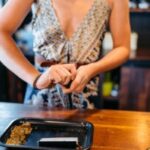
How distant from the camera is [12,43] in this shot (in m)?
1.15

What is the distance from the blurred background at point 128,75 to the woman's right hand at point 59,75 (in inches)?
48.2

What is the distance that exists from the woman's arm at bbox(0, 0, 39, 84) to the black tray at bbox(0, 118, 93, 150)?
171 mm

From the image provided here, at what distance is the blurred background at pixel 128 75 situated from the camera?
2380 millimetres

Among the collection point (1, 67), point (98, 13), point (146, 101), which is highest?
point (98, 13)

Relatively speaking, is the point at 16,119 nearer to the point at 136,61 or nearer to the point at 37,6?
the point at 37,6

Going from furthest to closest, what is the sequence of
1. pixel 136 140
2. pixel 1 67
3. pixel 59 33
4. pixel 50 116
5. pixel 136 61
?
1. pixel 1 67
2. pixel 136 61
3. pixel 59 33
4. pixel 50 116
5. pixel 136 140

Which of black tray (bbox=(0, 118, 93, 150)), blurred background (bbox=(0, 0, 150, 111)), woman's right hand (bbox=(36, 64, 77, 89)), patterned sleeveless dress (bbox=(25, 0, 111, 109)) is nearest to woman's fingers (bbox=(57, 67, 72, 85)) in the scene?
woman's right hand (bbox=(36, 64, 77, 89))

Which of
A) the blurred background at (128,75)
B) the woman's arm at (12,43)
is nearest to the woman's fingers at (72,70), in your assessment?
the woman's arm at (12,43)

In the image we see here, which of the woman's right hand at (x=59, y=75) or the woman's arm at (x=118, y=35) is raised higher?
the woman's arm at (x=118, y=35)

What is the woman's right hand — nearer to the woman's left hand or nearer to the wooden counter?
the woman's left hand

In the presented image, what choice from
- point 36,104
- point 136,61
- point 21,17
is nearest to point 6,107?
point 36,104

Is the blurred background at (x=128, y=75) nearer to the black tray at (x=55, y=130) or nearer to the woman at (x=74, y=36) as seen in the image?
the woman at (x=74, y=36)

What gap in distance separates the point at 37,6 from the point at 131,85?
1363mm

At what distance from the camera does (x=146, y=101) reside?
2422 millimetres
